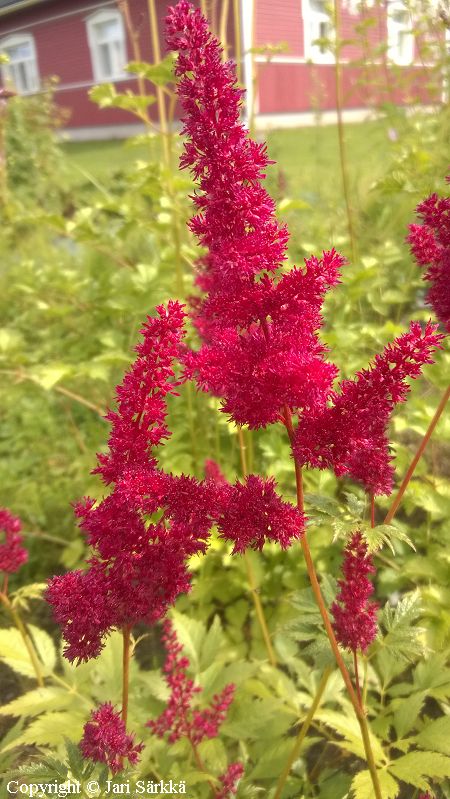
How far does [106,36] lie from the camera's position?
7211 mm

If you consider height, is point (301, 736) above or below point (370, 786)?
above

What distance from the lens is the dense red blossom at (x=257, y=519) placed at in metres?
1.06

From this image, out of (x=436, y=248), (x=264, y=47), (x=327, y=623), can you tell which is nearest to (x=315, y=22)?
(x=264, y=47)

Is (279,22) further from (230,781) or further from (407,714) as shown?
(230,781)

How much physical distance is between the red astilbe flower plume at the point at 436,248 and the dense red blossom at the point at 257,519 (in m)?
0.53

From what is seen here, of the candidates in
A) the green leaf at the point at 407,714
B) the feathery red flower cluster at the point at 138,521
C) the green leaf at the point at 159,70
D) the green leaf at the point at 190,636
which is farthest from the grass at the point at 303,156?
the feathery red flower cluster at the point at 138,521

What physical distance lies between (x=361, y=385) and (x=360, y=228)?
4099mm

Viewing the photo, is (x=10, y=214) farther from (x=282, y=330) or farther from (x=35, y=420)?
(x=282, y=330)

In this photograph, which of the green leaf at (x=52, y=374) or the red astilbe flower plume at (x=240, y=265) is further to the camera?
the green leaf at (x=52, y=374)

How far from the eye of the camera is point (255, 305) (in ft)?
3.33

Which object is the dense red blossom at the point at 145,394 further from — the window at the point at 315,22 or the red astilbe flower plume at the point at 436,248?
the window at the point at 315,22

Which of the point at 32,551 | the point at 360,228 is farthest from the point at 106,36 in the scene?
the point at 32,551

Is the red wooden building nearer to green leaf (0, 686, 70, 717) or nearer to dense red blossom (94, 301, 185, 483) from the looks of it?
dense red blossom (94, 301, 185, 483)

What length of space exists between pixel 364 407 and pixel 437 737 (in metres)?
1.13
